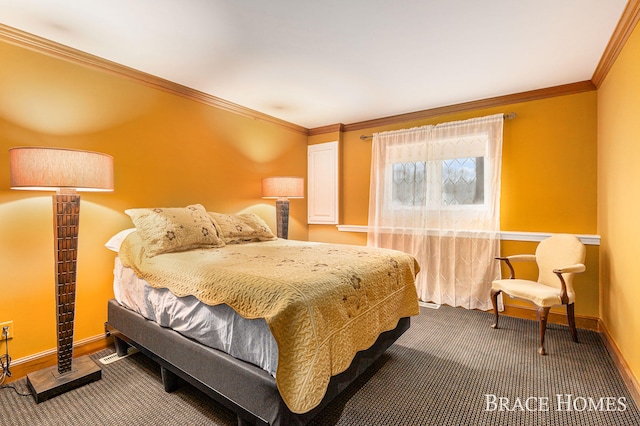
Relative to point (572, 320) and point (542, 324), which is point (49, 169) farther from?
point (572, 320)

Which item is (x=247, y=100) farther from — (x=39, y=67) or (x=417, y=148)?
(x=417, y=148)

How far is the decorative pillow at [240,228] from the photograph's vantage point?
2922 millimetres

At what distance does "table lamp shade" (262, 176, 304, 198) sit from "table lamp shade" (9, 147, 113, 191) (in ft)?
6.71

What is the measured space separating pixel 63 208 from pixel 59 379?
109 cm

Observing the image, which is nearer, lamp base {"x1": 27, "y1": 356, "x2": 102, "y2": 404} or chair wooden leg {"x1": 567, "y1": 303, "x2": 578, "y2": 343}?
lamp base {"x1": 27, "y1": 356, "x2": 102, "y2": 404}

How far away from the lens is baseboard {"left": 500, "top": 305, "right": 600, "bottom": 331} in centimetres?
289

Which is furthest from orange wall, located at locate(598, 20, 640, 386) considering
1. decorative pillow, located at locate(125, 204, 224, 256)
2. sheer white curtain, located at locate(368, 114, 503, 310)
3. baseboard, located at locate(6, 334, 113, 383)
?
baseboard, located at locate(6, 334, 113, 383)

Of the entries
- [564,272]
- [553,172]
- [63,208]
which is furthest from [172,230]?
[553,172]

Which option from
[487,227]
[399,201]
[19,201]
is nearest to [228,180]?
[19,201]

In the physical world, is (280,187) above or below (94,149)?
below

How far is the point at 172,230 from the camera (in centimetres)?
238

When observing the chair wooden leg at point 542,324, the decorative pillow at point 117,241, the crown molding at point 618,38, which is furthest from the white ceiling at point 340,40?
the chair wooden leg at point 542,324

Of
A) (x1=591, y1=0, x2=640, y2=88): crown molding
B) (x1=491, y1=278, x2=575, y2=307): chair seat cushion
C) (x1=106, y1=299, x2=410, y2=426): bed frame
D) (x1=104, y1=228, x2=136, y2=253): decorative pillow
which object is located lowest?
(x1=106, y1=299, x2=410, y2=426): bed frame

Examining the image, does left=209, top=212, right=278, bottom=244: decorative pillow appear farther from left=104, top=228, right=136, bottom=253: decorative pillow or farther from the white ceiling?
the white ceiling
